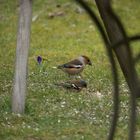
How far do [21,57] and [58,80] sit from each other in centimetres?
270

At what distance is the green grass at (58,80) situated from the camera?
27.1ft

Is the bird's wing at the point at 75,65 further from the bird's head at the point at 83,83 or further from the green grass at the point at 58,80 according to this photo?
the bird's head at the point at 83,83

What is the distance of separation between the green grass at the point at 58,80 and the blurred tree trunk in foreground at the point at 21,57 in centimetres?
22

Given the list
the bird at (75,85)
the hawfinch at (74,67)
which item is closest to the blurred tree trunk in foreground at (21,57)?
the bird at (75,85)

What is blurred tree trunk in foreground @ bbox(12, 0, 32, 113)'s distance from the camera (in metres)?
8.56

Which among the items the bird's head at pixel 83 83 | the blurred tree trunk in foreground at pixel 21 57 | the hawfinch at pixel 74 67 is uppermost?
the blurred tree trunk in foreground at pixel 21 57

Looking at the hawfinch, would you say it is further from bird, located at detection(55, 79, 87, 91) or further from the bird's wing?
bird, located at detection(55, 79, 87, 91)

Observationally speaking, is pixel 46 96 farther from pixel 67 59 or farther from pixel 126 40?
pixel 126 40

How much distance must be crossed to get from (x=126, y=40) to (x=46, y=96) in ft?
19.6

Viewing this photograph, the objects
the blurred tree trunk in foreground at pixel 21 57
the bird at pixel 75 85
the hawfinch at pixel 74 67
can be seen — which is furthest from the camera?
the hawfinch at pixel 74 67

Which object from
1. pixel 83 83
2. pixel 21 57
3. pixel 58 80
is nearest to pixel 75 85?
pixel 83 83

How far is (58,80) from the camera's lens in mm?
11344

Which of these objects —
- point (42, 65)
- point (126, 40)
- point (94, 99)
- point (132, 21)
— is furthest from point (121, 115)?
point (132, 21)

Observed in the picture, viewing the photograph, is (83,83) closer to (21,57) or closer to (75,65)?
(75,65)
